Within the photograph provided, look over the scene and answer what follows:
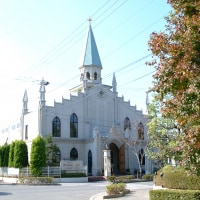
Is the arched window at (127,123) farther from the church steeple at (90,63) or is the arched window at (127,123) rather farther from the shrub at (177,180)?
the shrub at (177,180)

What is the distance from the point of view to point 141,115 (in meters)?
52.8

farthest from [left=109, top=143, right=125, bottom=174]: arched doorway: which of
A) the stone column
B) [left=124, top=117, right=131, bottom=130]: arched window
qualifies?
the stone column

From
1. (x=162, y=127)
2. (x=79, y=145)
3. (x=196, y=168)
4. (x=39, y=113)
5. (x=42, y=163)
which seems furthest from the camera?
(x=79, y=145)

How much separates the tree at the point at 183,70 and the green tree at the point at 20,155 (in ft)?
106

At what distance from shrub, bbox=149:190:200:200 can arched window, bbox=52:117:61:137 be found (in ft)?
94.0

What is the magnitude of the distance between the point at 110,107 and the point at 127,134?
4757 mm

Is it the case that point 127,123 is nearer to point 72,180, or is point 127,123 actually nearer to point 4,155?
point 72,180

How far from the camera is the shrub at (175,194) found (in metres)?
15.1

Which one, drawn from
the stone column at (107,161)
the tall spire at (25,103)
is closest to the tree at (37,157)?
the stone column at (107,161)

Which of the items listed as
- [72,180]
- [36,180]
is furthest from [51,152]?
[36,180]

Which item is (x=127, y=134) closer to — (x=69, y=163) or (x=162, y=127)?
(x=69, y=163)

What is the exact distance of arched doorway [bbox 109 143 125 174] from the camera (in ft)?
157

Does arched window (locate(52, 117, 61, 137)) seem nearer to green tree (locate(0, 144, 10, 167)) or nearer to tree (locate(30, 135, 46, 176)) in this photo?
tree (locate(30, 135, 46, 176))

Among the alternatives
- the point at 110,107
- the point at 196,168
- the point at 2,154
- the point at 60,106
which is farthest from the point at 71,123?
the point at 196,168
